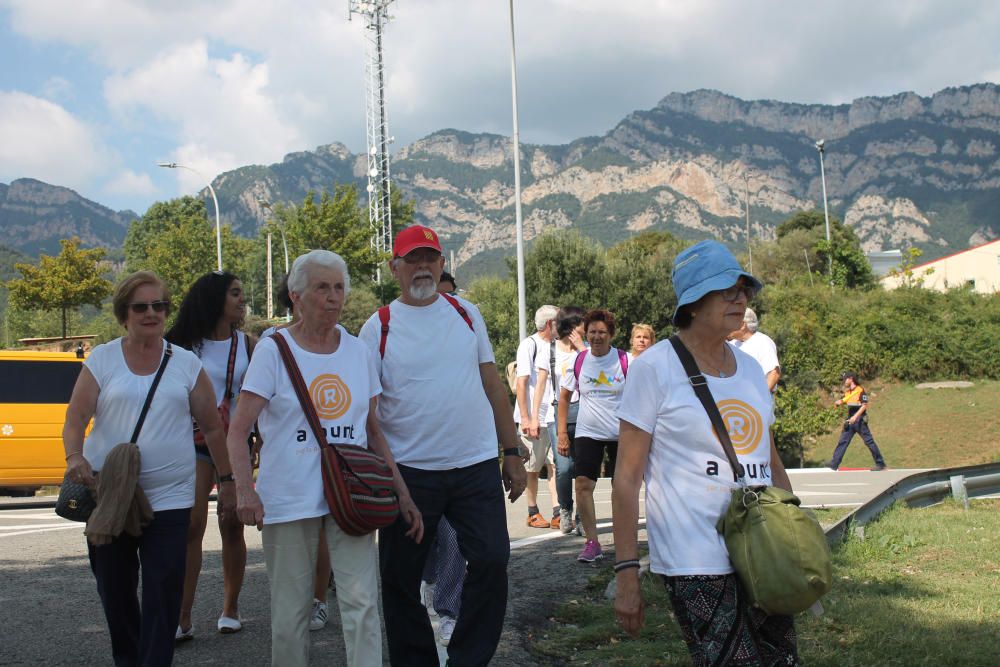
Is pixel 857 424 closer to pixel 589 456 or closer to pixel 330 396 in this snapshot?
pixel 589 456

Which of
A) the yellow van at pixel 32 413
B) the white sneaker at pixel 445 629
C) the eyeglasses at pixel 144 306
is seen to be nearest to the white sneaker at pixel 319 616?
the white sneaker at pixel 445 629

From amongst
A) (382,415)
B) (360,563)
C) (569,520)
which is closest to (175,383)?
(382,415)

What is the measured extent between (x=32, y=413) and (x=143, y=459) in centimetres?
1063

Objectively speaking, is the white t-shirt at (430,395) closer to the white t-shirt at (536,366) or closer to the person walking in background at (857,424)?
the white t-shirt at (536,366)

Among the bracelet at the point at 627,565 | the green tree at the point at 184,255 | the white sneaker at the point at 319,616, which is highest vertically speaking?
the green tree at the point at 184,255

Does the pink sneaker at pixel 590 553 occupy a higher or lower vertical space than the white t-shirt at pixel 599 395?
lower

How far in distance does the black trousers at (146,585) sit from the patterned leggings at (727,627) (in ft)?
7.84

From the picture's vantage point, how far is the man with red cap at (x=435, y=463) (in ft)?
14.2

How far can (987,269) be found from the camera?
2601 inches

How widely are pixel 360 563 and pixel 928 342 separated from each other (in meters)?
38.4

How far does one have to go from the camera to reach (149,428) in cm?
436

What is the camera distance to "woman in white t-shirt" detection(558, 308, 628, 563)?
7.49 metres

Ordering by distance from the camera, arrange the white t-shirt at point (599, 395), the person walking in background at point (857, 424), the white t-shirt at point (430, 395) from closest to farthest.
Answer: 1. the white t-shirt at point (430, 395)
2. the white t-shirt at point (599, 395)
3. the person walking in background at point (857, 424)

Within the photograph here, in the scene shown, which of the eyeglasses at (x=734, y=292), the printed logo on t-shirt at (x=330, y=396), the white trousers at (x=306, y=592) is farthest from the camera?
the printed logo on t-shirt at (x=330, y=396)
